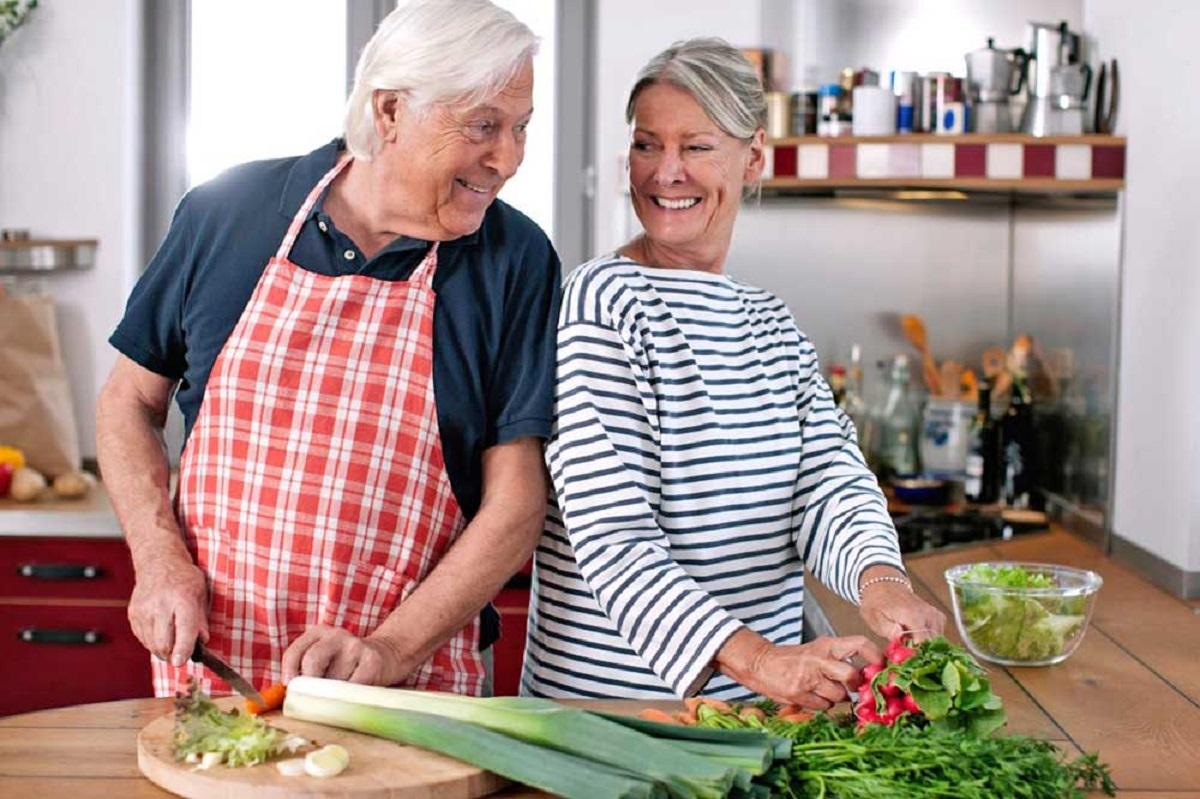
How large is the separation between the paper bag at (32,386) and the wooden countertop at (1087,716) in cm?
178

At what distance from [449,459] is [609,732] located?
513mm

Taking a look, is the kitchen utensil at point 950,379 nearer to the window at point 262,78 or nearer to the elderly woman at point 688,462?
the window at point 262,78

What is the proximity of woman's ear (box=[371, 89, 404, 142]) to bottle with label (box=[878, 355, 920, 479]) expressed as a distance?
199cm

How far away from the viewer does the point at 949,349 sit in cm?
364

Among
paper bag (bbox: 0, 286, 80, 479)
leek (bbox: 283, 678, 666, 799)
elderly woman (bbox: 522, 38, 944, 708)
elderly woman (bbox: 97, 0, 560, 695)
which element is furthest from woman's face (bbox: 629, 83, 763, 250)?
paper bag (bbox: 0, 286, 80, 479)

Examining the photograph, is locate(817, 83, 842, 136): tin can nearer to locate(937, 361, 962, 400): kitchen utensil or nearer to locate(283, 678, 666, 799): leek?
locate(937, 361, 962, 400): kitchen utensil

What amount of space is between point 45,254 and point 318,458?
6.55 ft

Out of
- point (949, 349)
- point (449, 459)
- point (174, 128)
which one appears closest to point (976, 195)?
point (949, 349)

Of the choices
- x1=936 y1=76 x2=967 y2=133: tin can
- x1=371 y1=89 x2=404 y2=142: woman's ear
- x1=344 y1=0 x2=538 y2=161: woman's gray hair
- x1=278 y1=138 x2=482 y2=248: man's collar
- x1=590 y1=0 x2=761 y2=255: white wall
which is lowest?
x1=278 y1=138 x2=482 y2=248: man's collar

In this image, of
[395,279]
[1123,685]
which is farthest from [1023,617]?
[395,279]

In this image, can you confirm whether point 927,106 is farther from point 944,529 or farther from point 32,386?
point 32,386

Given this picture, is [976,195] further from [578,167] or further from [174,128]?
[174,128]

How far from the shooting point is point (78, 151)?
363 centimetres

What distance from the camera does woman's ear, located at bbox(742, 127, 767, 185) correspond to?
186 centimetres
